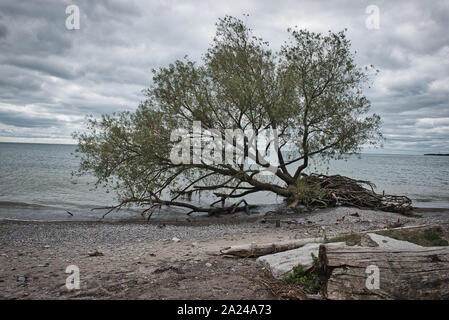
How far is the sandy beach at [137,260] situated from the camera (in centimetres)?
554

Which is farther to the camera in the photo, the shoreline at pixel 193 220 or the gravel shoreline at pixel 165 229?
the shoreline at pixel 193 220

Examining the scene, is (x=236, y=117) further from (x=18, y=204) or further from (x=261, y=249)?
(x=18, y=204)

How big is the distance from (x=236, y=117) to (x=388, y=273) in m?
12.2

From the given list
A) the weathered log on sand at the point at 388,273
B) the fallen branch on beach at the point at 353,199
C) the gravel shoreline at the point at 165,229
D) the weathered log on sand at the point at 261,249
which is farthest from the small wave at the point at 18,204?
the weathered log on sand at the point at 388,273

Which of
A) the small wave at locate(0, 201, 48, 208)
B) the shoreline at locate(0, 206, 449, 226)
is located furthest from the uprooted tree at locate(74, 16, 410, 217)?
the small wave at locate(0, 201, 48, 208)

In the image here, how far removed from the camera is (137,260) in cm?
793

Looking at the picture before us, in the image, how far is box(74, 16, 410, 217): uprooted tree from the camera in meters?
15.1

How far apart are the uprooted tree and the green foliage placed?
1024 cm

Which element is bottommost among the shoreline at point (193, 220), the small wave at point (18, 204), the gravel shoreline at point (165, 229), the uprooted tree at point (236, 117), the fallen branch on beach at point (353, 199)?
the shoreline at point (193, 220)

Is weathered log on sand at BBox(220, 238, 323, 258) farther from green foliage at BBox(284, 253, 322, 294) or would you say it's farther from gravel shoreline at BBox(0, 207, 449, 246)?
gravel shoreline at BBox(0, 207, 449, 246)

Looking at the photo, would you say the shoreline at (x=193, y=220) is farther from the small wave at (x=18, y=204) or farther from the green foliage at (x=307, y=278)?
the green foliage at (x=307, y=278)

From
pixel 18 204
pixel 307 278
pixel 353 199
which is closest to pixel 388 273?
pixel 307 278

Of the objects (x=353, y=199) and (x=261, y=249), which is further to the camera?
(x=353, y=199)

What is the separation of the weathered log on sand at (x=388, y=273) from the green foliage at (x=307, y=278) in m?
0.22
